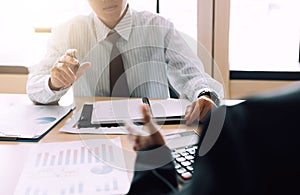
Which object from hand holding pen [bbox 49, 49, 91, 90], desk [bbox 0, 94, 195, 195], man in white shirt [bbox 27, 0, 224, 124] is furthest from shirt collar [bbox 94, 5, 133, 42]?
desk [bbox 0, 94, 195, 195]

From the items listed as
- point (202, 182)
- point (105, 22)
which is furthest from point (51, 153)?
point (105, 22)

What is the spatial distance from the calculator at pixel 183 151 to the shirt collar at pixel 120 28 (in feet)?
2.24

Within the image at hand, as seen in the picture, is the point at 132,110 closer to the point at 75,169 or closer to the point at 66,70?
the point at 66,70

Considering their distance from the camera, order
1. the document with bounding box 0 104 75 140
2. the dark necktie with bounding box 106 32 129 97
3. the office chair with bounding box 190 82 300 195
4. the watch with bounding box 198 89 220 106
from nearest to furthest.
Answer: the office chair with bounding box 190 82 300 195
the document with bounding box 0 104 75 140
the watch with bounding box 198 89 220 106
the dark necktie with bounding box 106 32 129 97

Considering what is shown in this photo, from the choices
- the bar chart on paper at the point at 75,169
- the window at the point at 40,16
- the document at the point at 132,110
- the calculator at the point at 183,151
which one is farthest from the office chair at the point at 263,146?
the window at the point at 40,16

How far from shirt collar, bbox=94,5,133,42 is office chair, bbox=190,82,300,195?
4.25 ft

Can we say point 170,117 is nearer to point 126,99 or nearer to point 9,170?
point 126,99

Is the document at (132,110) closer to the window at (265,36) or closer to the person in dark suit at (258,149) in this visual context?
the person in dark suit at (258,149)

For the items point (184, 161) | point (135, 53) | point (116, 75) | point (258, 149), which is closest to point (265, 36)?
point (135, 53)

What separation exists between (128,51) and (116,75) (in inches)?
5.3

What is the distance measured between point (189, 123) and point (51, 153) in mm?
409

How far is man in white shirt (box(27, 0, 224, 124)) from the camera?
60.9 inches

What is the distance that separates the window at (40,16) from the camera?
2385 millimetres

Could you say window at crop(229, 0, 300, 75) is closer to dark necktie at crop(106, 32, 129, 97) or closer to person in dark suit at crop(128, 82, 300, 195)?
dark necktie at crop(106, 32, 129, 97)
